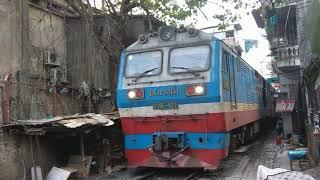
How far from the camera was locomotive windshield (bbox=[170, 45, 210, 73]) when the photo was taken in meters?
9.69

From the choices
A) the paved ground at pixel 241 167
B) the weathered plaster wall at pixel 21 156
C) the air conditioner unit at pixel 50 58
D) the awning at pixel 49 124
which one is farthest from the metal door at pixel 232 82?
the air conditioner unit at pixel 50 58

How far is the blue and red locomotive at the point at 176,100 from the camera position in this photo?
31.1 feet

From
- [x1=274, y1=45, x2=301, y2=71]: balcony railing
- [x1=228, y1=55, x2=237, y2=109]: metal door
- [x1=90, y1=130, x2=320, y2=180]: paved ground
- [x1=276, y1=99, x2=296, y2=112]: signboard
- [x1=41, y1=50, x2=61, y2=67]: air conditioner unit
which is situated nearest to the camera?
[x1=90, y1=130, x2=320, y2=180]: paved ground

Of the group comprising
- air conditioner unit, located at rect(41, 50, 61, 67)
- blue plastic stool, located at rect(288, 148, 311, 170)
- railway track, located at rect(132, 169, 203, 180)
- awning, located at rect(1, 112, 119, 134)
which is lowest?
railway track, located at rect(132, 169, 203, 180)

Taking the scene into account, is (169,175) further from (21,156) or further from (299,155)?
(21,156)

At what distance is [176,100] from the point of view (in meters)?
Answer: 9.66

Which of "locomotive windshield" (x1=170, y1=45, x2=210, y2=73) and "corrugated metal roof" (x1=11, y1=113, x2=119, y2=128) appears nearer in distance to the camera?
"corrugated metal roof" (x1=11, y1=113, x2=119, y2=128)

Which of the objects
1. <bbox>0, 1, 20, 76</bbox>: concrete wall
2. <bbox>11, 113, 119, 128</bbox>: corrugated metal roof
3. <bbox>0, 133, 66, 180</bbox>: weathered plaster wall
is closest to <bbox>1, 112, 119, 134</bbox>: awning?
<bbox>11, 113, 119, 128</bbox>: corrugated metal roof

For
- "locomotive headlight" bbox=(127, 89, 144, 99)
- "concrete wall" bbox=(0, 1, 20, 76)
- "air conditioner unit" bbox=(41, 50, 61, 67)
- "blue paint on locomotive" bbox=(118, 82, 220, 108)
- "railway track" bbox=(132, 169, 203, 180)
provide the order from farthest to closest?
"air conditioner unit" bbox=(41, 50, 61, 67), "concrete wall" bbox=(0, 1, 20, 76), "locomotive headlight" bbox=(127, 89, 144, 99), "railway track" bbox=(132, 169, 203, 180), "blue paint on locomotive" bbox=(118, 82, 220, 108)

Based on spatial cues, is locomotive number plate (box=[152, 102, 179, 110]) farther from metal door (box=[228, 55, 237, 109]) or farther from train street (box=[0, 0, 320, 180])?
metal door (box=[228, 55, 237, 109])

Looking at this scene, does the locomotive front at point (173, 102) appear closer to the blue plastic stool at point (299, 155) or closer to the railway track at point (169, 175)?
the railway track at point (169, 175)

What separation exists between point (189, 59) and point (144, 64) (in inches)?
45.9

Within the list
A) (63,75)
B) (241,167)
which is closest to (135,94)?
(241,167)

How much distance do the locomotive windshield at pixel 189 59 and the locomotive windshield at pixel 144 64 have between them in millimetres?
363
